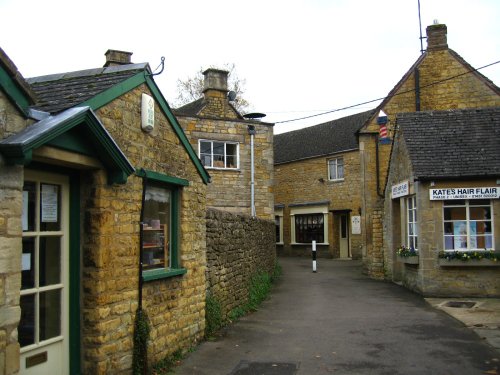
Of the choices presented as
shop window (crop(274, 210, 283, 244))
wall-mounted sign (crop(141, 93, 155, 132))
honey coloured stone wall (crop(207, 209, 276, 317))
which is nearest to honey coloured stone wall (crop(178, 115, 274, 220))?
honey coloured stone wall (crop(207, 209, 276, 317))

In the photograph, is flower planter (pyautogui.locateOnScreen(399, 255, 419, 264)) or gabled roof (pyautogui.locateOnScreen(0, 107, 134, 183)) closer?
gabled roof (pyautogui.locateOnScreen(0, 107, 134, 183))

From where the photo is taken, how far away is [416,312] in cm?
1208

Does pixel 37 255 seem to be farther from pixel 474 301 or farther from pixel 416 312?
pixel 474 301

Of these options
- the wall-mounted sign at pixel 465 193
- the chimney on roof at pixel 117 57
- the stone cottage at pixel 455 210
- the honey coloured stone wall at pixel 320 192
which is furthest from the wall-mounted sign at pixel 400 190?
the honey coloured stone wall at pixel 320 192

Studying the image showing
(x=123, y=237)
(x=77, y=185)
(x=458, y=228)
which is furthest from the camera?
(x=458, y=228)

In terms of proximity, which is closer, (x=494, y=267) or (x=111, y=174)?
(x=111, y=174)

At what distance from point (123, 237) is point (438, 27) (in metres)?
18.2

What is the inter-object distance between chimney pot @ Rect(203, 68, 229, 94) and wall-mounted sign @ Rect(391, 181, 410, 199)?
1013 cm

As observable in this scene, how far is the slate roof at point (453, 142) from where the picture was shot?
47.9 ft

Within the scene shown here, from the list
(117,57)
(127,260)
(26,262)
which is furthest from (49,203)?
(117,57)

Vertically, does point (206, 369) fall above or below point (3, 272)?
below

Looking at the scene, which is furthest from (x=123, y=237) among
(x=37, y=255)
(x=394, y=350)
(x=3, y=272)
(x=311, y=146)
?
(x=311, y=146)

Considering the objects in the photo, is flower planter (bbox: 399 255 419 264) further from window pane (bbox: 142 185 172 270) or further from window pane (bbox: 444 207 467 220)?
window pane (bbox: 142 185 172 270)

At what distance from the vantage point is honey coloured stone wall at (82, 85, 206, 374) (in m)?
5.67
